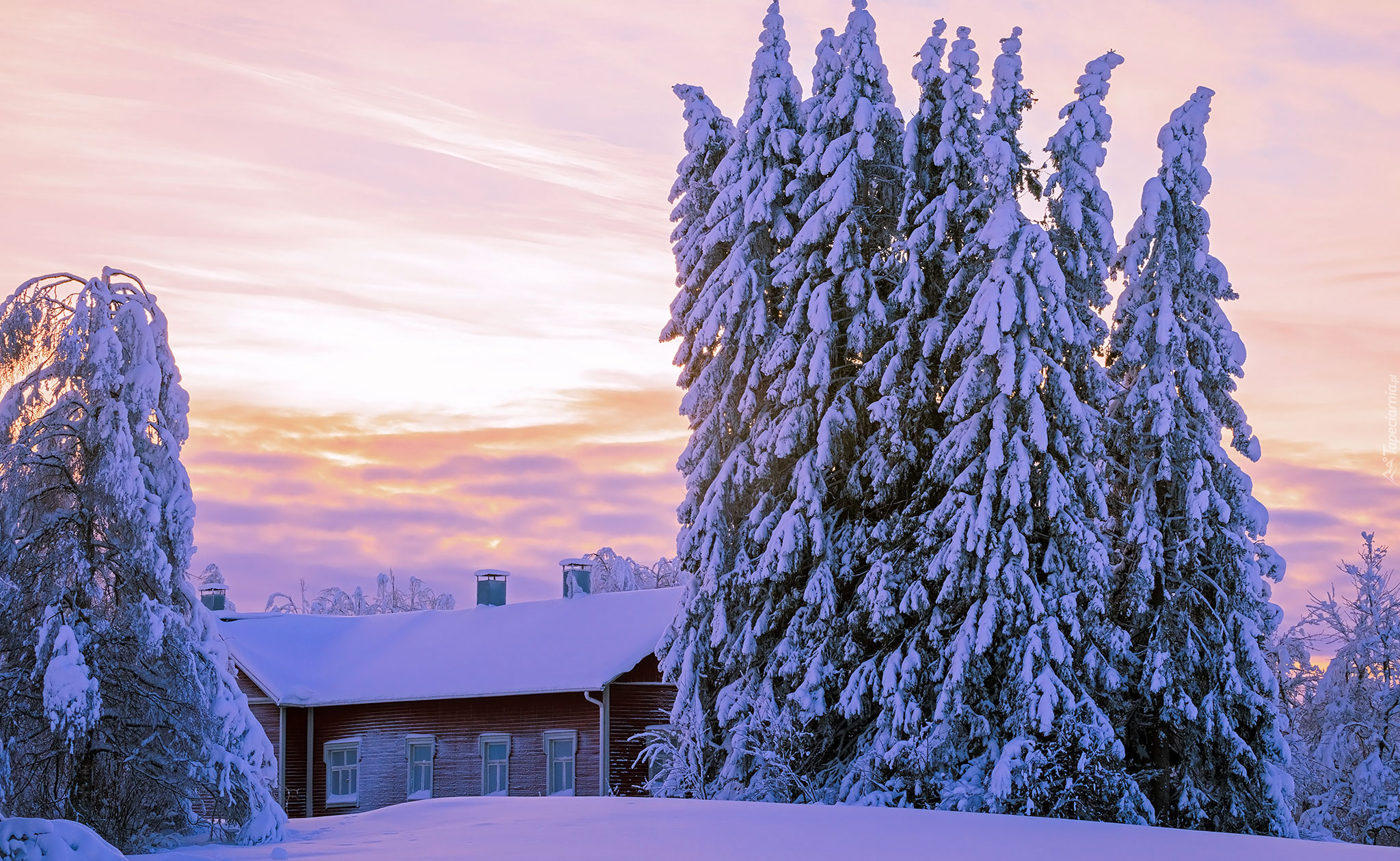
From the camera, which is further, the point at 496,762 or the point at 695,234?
the point at 496,762

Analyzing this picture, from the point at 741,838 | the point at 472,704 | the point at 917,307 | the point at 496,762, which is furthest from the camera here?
the point at 472,704

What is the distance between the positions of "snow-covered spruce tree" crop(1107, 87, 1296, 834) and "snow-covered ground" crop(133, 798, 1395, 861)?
9787mm

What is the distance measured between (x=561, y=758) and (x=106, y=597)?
18.3 m

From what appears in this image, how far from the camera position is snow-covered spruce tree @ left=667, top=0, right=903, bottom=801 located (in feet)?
76.4

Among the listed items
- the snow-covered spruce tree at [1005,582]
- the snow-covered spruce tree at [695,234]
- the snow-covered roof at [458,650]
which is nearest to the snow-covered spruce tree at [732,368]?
the snow-covered spruce tree at [695,234]

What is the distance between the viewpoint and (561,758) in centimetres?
3369

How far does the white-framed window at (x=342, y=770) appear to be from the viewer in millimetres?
36469

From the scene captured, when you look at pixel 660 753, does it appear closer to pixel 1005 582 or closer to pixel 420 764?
pixel 1005 582

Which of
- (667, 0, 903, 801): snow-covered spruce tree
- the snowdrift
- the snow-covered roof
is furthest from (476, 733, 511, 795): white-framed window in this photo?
the snowdrift

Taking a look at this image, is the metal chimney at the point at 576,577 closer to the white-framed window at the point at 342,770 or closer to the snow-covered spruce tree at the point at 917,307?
the white-framed window at the point at 342,770

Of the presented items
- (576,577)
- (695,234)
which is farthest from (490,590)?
(695,234)

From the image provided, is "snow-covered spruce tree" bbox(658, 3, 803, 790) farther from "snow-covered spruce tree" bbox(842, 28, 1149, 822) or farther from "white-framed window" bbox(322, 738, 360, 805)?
"white-framed window" bbox(322, 738, 360, 805)

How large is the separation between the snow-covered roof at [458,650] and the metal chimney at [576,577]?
913 millimetres

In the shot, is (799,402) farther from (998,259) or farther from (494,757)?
(494,757)
